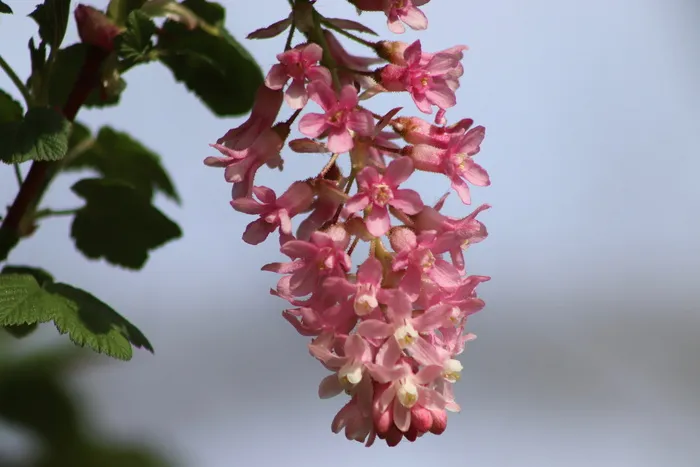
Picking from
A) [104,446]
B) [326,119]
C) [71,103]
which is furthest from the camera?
[104,446]

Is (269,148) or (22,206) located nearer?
(269,148)

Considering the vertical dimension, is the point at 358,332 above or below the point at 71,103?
below

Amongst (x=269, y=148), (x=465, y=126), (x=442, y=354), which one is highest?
(x=465, y=126)

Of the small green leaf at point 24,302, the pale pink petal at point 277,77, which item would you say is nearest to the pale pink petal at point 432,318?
the pale pink petal at point 277,77

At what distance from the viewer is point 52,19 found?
1.44m

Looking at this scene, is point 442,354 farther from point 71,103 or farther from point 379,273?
point 71,103

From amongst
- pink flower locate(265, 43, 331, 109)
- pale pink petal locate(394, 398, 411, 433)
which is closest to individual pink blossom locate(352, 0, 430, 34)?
pink flower locate(265, 43, 331, 109)

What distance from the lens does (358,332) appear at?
1214mm

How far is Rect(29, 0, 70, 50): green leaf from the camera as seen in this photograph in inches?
55.7

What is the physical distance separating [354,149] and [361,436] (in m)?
0.36

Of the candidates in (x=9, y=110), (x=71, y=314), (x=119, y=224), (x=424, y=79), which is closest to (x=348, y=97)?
(x=424, y=79)

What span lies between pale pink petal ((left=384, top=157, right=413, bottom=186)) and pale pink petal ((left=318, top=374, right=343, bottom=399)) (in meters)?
0.26

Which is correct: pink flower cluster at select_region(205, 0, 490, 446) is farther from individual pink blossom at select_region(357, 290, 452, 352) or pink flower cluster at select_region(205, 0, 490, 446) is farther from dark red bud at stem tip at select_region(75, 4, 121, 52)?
dark red bud at stem tip at select_region(75, 4, 121, 52)

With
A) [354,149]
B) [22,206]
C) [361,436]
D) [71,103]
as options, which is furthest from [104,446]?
[354,149]
